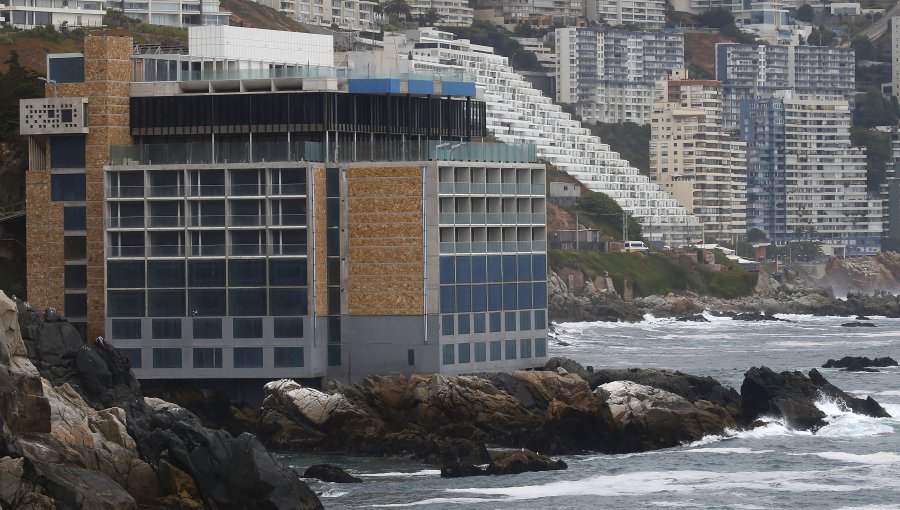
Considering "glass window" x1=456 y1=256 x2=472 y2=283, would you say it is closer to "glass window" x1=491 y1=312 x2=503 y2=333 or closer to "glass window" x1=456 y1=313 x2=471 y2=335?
"glass window" x1=456 y1=313 x2=471 y2=335

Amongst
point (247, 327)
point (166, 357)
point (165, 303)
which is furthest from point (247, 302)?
point (166, 357)

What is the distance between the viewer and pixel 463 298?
9900 centimetres

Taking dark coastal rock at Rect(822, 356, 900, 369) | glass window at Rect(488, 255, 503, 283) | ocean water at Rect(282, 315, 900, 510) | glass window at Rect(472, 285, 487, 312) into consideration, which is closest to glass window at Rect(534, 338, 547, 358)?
glass window at Rect(488, 255, 503, 283)

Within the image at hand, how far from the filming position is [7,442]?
68.8 meters

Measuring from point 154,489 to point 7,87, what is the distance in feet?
144

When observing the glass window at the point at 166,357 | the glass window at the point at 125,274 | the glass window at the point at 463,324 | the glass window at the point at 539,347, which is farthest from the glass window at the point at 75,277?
the glass window at the point at 539,347

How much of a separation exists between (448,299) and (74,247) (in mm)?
17926

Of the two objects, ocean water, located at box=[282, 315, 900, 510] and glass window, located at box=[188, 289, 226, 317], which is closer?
ocean water, located at box=[282, 315, 900, 510]

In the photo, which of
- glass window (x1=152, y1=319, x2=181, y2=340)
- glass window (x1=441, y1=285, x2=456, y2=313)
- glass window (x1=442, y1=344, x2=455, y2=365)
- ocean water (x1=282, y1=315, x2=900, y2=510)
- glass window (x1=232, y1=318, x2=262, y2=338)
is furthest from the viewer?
glass window (x1=152, y1=319, x2=181, y2=340)

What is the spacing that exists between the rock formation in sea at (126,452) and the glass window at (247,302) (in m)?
17.3

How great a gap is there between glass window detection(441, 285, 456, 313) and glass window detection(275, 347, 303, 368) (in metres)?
6.51

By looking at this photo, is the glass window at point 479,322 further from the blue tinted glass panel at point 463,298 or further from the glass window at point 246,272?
the glass window at point 246,272

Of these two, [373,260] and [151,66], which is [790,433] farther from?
[151,66]

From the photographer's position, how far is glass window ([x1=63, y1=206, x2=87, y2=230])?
336ft
